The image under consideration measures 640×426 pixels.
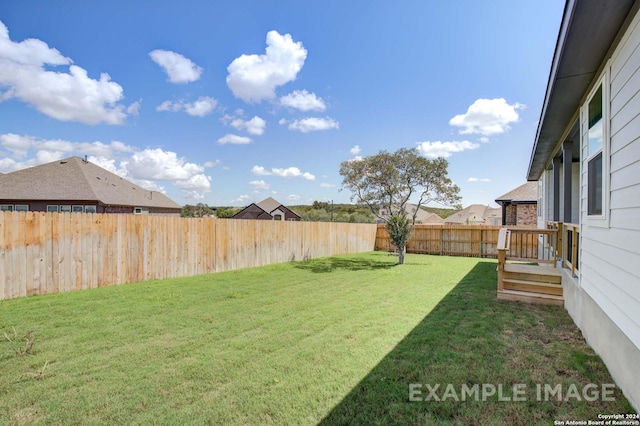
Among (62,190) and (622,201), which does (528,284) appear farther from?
(62,190)

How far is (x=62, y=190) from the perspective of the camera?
57.0 feet

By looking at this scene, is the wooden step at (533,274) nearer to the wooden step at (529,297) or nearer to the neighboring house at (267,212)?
the wooden step at (529,297)

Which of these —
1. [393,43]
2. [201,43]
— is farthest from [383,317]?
[201,43]

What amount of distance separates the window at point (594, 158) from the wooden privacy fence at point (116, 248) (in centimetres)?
854

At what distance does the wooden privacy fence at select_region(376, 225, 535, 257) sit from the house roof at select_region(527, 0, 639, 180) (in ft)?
35.1

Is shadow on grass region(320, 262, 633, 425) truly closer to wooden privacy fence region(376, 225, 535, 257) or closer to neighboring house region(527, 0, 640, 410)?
neighboring house region(527, 0, 640, 410)

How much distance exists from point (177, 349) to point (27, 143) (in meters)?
21.9

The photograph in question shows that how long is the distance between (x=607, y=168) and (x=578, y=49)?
3.88 feet

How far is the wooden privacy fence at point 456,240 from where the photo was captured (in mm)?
14797

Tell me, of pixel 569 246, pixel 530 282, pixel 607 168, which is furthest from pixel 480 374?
pixel 569 246

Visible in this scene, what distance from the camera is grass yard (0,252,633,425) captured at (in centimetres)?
221

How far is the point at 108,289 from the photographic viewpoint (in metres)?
6.53

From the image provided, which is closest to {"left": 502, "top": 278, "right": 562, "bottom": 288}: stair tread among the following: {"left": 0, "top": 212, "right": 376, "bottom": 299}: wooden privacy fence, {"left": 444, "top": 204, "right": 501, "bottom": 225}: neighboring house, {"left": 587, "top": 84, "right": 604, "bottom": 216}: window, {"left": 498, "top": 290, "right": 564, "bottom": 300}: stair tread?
{"left": 498, "top": 290, "right": 564, "bottom": 300}: stair tread

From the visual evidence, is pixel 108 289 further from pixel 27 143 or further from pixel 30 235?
pixel 27 143
